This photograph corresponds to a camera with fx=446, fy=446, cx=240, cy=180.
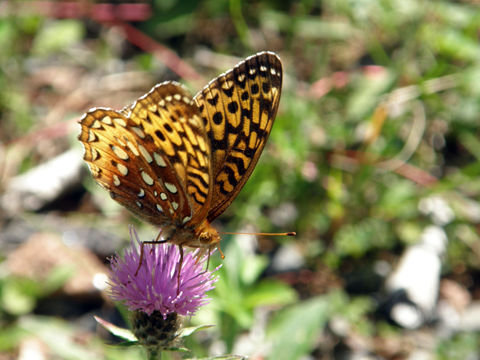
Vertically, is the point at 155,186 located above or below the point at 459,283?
above

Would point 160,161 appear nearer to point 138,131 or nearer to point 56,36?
point 138,131

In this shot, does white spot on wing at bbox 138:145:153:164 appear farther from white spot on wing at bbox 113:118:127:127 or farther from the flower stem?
the flower stem

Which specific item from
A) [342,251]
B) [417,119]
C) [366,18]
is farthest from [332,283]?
[366,18]

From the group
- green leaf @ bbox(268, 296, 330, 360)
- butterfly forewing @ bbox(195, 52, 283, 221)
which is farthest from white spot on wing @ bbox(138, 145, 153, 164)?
green leaf @ bbox(268, 296, 330, 360)

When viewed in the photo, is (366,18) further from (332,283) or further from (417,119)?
(332,283)

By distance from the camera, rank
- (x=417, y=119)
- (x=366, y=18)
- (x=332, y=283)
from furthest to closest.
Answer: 1. (x=366, y=18)
2. (x=417, y=119)
3. (x=332, y=283)

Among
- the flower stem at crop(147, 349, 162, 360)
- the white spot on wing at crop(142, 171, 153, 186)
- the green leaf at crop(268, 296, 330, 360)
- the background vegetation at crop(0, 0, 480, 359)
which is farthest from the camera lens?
the background vegetation at crop(0, 0, 480, 359)
